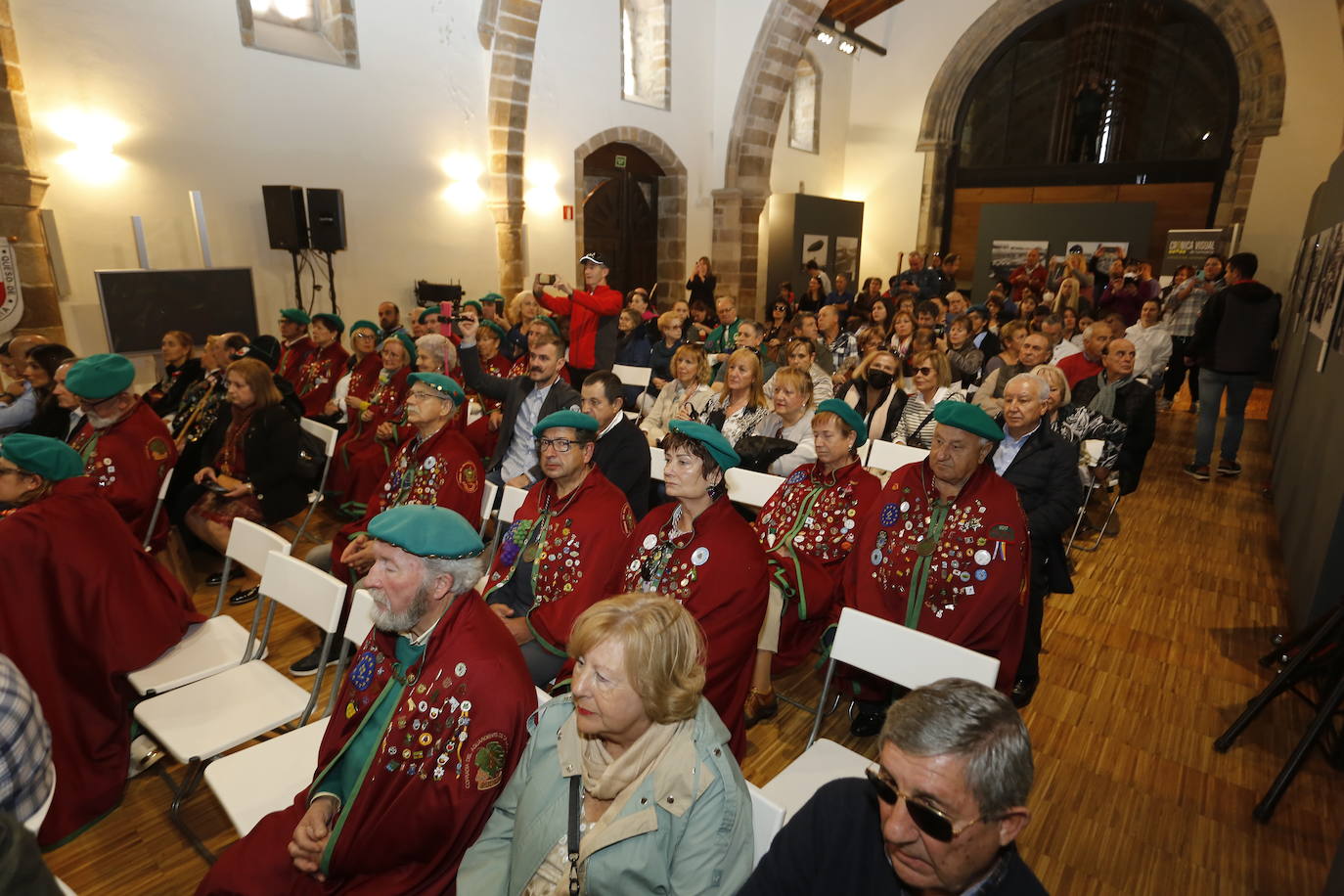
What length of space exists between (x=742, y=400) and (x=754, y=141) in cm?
931

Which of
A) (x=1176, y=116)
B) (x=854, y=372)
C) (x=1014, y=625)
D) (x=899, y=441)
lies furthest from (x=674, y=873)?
(x=1176, y=116)

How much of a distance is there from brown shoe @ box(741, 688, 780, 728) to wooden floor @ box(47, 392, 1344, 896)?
53mm

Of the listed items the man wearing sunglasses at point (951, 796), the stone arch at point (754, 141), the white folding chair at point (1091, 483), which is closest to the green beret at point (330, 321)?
the white folding chair at point (1091, 483)

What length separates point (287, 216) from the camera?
740 cm

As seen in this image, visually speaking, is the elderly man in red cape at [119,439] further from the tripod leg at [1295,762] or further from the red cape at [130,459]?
the tripod leg at [1295,762]

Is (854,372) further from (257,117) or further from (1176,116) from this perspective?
(1176,116)

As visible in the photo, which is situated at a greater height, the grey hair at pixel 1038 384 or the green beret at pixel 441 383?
the grey hair at pixel 1038 384

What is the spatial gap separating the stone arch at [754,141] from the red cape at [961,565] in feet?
34.2

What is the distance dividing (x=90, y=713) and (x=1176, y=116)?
1707 centimetres

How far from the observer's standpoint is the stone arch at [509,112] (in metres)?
8.86

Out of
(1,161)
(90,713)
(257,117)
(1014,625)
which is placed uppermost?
(257,117)

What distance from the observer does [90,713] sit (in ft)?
8.80

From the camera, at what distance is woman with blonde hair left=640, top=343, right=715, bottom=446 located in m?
5.12

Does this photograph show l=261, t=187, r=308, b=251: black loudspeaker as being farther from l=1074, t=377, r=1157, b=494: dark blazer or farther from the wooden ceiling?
the wooden ceiling
